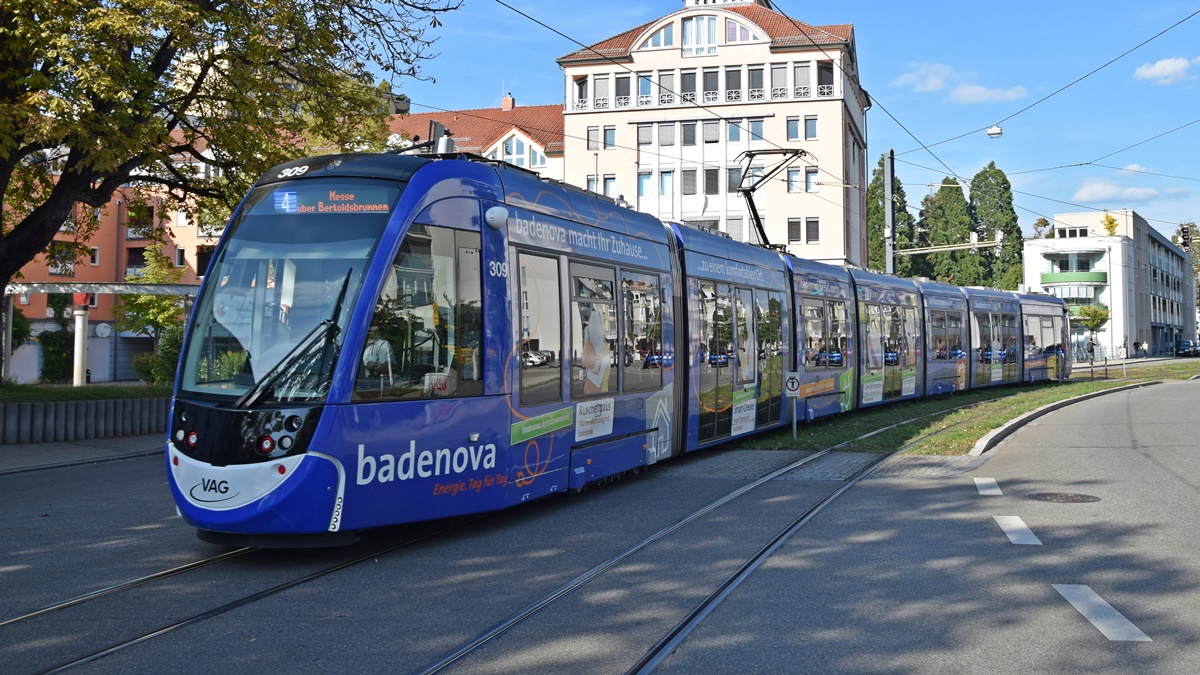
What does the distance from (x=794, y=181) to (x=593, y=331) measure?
170ft

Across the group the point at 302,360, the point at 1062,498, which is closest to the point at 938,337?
the point at 1062,498

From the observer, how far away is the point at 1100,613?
6172 mm

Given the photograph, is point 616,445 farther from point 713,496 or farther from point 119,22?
point 119,22

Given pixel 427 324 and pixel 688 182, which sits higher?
pixel 688 182

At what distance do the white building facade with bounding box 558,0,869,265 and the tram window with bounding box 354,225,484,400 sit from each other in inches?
2034

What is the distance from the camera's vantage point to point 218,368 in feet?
25.3

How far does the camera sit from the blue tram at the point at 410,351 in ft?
24.1

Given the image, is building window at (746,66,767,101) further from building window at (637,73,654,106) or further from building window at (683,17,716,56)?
building window at (637,73,654,106)

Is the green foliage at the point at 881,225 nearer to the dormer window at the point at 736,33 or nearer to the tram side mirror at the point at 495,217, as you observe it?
the dormer window at the point at 736,33

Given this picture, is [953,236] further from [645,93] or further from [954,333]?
[954,333]

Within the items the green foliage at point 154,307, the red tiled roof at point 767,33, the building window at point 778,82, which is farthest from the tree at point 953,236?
the green foliage at point 154,307

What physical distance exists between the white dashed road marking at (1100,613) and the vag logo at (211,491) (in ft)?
18.0

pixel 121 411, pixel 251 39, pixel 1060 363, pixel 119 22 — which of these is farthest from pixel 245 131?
pixel 1060 363

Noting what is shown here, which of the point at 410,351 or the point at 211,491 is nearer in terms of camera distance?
the point at 211,491
